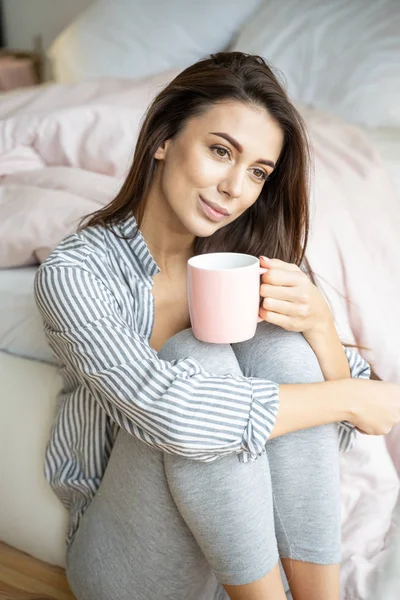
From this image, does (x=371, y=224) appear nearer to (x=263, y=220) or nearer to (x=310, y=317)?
Answer: (x=263, y=220)

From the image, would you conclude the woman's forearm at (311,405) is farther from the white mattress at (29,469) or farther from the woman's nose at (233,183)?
the white mattress at (29,469)

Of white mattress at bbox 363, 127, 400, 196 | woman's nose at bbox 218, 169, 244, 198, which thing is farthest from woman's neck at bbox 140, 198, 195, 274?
white mattress at bbox 363, 127, 400, 196

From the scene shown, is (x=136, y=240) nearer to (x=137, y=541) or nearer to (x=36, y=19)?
(x=137, y=541)

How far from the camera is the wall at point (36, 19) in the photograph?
357 cm

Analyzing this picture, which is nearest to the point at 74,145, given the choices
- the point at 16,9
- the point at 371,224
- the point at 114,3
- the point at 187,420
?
the point at 371,224

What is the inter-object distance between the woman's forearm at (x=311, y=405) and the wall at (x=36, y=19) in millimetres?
3045

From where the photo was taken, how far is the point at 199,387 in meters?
0.85

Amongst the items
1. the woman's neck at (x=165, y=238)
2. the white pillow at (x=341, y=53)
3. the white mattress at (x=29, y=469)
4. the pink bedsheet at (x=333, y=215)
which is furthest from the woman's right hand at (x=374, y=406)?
the white pillow at (x=341, y=53)

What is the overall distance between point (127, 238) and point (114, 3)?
82.0 inches

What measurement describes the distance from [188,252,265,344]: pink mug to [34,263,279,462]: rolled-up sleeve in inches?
1.9

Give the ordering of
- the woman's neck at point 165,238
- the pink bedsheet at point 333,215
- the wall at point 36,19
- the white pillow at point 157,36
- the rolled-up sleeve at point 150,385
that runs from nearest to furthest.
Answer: the rolled-up sleeve at point 150,385
the woman's neck at point 165,238
the pink bedsheet at point 333,215
the white pillow at point 157,36
the wall at point 36,19

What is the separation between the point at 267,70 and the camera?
1025 mm

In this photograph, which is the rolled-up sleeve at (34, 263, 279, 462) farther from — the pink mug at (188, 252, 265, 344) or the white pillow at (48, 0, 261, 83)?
the white pillow at (48, 0, 261, 83)

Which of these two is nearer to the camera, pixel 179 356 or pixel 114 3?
pixel 179 356
